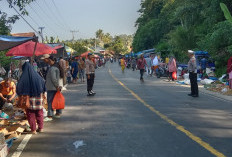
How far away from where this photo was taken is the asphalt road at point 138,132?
545 cm

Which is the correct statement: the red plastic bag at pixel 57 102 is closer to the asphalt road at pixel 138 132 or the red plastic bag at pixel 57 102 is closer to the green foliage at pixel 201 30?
the asphalt road at pixel 138 132

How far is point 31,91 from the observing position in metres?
7.05

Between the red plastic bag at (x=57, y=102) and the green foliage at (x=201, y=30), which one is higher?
the green foliage at (x=201, y=30)

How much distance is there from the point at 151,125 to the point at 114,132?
108 cm

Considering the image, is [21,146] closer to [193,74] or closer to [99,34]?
[193,74]

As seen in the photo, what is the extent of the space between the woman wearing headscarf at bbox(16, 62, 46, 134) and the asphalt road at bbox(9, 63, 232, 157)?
1.48ft

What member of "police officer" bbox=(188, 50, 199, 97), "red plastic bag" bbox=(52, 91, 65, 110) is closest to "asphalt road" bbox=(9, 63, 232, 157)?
"red plastic bag" bbox=(52, 91, 65, 110)

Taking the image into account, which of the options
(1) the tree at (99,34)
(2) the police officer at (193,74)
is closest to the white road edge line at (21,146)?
(2) the police officer at (193,74)

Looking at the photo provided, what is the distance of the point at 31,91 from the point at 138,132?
258 centimetres

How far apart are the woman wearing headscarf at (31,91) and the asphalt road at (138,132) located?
0.45 metres

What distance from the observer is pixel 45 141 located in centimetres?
630

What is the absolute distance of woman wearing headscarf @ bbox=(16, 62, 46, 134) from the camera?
7.00 meters

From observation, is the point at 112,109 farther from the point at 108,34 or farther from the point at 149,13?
the point at 108,34

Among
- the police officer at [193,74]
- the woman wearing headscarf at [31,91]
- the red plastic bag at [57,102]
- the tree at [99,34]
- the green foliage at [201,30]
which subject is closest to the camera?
the woman wearing headscarf at [31,91]
